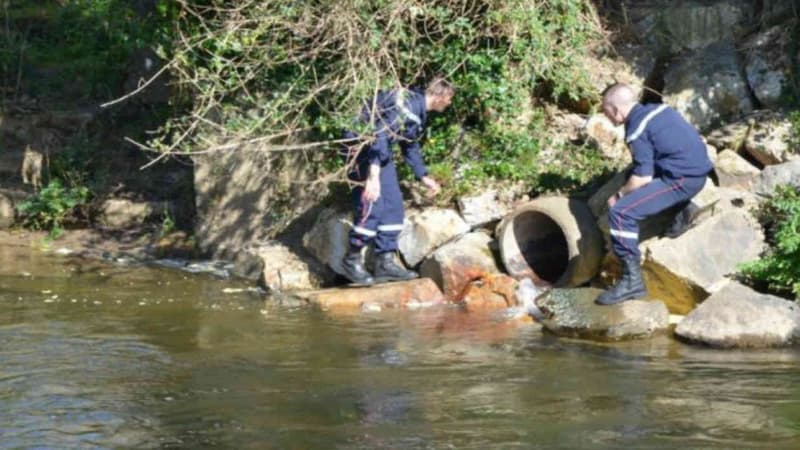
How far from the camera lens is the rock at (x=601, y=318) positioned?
34.3ft

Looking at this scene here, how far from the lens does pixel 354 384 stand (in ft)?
30.3

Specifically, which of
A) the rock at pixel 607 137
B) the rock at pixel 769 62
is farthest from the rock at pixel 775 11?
the rock at pixel 607 137

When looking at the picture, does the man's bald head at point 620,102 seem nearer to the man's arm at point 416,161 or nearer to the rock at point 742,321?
the rock at point 742,321

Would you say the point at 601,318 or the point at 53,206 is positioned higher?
the point at 53,206

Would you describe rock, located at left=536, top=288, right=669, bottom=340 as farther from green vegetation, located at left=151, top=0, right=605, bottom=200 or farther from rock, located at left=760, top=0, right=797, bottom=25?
rock, located at left=760, top=0, right=797, bottom=25

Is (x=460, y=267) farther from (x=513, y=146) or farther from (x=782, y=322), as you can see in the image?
(x=782, y=322)

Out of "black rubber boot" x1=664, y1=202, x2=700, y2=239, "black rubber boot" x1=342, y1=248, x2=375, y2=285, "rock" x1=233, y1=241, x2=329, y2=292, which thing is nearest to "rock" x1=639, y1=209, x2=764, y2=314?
"black rubber boot" x1=664, y1=202, x2=700, y2=239

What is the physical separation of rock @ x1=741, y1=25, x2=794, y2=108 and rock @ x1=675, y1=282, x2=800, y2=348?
10.3 ft

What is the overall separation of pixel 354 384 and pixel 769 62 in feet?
19.5

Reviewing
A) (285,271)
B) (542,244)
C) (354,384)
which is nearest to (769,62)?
(542,244)

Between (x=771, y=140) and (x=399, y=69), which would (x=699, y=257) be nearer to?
(x=771, y=140)

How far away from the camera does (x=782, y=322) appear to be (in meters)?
10.1

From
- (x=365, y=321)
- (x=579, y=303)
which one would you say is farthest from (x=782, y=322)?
(x=365, y=321)

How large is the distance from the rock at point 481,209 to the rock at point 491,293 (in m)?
0.75
